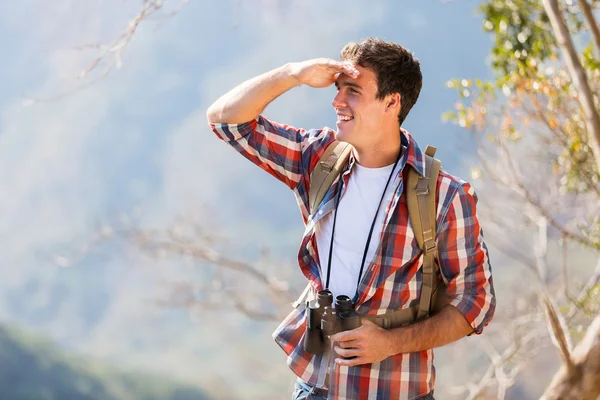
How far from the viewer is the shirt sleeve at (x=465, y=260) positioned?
5.11 feet

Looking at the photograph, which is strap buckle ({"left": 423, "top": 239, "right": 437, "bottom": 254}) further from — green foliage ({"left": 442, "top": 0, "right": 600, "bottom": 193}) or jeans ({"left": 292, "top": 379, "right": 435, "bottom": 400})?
green foliage ({"left": 442, "top": 0, "right": 600, "bottom": 193})

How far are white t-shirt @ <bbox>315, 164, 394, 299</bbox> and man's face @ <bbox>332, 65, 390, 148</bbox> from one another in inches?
3.1

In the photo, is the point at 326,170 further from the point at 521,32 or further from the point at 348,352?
the point at 521,32

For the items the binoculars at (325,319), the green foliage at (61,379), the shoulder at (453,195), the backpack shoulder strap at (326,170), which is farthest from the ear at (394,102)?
the green foliage at (61,379)

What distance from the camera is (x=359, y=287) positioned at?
1573 mm

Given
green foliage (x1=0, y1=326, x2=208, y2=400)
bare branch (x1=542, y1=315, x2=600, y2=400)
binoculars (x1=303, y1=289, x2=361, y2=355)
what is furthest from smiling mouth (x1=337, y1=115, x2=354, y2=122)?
green foliage (x1=0, y1=326, x2=208, y2=400)

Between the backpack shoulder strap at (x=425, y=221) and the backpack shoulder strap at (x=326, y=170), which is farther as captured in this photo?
the backpack shoulder strap at (x=326, y=170)

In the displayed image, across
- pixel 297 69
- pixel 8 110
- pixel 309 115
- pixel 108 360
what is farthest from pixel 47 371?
pixel 297 69

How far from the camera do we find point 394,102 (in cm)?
174

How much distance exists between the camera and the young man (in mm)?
1560

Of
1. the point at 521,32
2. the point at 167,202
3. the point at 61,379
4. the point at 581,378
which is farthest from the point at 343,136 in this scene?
the point at 61,379

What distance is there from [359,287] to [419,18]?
903cm

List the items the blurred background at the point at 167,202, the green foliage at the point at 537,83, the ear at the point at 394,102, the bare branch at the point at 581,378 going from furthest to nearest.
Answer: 1. the blurred background at the point at 167,202
2. the green foliage at the point at 537,83
3. the ear at the point at 394,102
4. the bare branch at the point at 581,378

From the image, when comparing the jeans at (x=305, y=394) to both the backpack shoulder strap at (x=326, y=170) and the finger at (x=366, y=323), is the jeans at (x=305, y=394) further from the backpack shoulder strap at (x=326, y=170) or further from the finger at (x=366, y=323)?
the backpack shoulder strap at (x=326, y=170)
